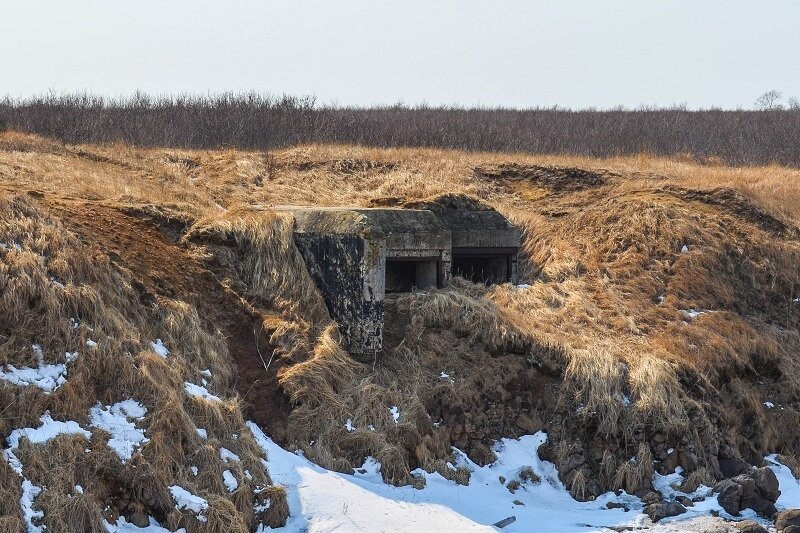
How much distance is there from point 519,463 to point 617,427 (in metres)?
1.20

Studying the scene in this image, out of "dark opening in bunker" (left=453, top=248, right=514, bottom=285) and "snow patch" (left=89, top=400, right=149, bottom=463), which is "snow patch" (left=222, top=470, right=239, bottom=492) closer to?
"snow patch" (left=89, top=400, right=149, bottom=463)

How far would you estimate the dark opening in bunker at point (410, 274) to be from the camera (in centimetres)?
1383

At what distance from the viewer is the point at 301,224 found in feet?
42.0

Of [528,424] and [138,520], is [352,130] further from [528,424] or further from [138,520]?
[138,520]

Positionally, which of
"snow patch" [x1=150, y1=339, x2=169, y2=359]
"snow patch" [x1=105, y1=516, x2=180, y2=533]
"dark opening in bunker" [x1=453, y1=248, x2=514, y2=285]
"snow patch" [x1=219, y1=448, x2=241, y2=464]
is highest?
"dark opening in bunker" [x1=453, y1=248, x2=514, y2=285]

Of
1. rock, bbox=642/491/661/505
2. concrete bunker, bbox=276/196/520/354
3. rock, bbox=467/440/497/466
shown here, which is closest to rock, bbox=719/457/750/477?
rock, bbox=642/491/661/505

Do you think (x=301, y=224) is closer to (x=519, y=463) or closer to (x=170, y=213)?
(x=170, y=213)

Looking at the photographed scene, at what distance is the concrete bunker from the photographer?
12086 millimetres

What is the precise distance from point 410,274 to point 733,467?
16.9 ft

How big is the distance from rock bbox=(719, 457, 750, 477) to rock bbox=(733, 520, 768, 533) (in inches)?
58.1

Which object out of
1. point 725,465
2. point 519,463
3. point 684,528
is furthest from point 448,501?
point 725,465

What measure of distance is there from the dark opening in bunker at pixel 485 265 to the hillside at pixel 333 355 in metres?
0.34

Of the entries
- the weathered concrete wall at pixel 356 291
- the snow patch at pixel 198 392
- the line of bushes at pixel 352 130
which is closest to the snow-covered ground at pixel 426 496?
the snow patch at pixel 198 392

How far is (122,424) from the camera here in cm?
925
